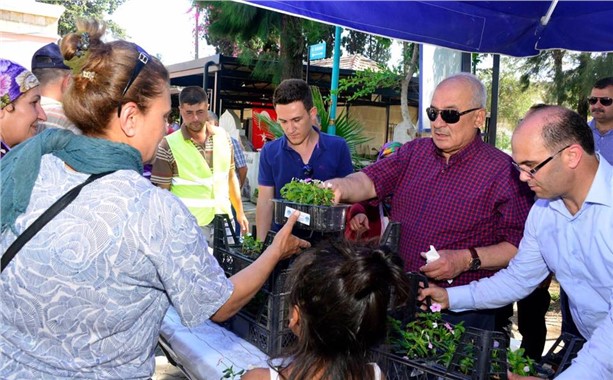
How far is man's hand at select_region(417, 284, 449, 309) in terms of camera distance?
2215 millimetres

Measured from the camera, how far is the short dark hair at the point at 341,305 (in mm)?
1388

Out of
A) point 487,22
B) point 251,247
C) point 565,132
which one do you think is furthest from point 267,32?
point 565,132

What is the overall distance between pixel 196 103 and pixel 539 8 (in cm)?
272

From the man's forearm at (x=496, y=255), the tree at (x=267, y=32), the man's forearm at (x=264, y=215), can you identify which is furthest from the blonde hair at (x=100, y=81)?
the tree at (x=267, y=32)

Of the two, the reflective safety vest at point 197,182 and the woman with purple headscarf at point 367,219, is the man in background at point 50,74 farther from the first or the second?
the woman with purple headscarf at point 367,219

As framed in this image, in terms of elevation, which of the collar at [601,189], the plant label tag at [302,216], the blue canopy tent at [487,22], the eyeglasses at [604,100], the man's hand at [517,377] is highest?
the blue canopy tent at [487,22]

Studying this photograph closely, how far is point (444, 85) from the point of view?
2641 millimetres

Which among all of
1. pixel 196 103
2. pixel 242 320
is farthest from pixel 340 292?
pixel 196 103

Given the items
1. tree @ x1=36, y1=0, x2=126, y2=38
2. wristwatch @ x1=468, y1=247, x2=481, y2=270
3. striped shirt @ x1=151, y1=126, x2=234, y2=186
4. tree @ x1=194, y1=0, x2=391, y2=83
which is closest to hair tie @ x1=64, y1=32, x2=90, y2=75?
wristwatch @ x1=468, y1=247, x2=481, y2=270

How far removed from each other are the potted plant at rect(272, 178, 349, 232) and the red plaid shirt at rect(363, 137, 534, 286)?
22.3 inches

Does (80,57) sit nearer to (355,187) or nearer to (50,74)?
(355,187)

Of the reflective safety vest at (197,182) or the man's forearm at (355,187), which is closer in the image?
the man's forearm at (355,187)

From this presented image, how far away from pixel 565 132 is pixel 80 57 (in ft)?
5.33

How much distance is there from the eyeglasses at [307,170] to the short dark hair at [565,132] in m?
1.70
